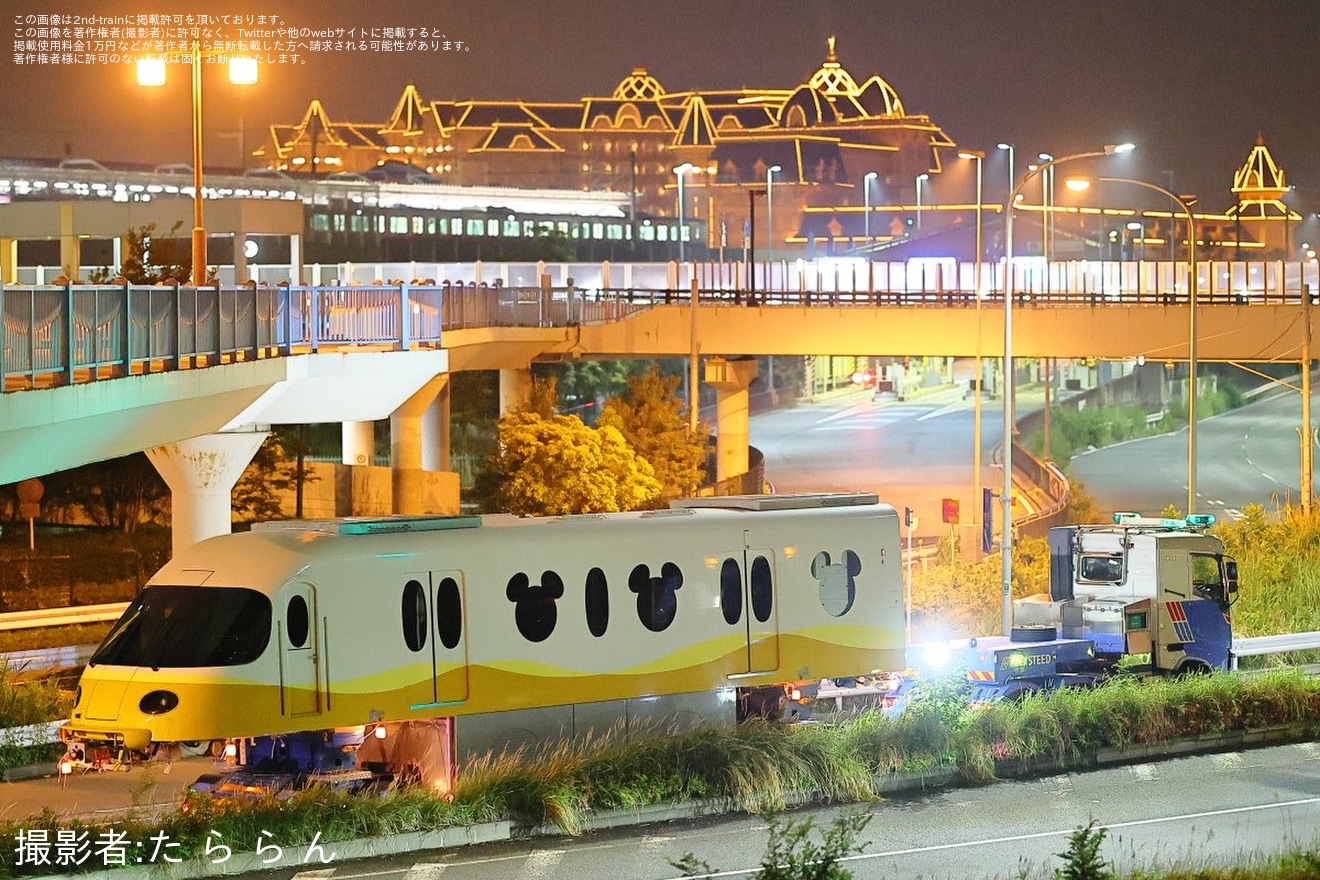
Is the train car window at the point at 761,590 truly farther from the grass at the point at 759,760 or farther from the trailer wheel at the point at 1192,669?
the trailer wheel at the point at 1192,669

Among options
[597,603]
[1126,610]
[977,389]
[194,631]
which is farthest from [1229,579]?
[977,389]

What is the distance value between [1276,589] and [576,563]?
14.5m

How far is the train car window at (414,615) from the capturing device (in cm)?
1731

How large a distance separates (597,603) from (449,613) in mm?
1632

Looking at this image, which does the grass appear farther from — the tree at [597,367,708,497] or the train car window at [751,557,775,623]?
the tree at [597,367,708,497]

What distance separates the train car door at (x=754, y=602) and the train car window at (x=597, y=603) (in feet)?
4.34

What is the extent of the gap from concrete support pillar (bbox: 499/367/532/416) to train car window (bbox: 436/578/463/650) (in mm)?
41174

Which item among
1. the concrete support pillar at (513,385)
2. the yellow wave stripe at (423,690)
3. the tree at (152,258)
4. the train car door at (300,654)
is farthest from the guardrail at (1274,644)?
the concrete support pillar at (513,385)

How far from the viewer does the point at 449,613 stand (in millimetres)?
17625

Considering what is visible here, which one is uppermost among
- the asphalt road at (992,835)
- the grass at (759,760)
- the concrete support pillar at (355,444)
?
the concrete support pillar at (355,444)

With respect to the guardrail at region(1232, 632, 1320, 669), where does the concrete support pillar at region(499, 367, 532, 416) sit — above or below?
above

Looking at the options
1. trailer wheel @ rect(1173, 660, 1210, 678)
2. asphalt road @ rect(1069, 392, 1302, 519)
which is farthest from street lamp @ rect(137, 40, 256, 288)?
asphalt road @ rect(1069, 392, 1302, 519)

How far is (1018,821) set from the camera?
1644 cm

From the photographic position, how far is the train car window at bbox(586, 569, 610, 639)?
18516 mm
